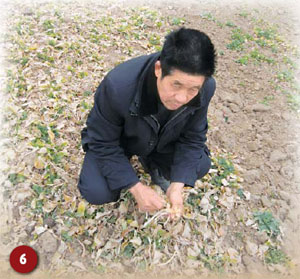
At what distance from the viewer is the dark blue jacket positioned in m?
1.90

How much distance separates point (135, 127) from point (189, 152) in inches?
18.4

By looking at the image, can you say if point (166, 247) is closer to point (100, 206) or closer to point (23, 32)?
point (100, 206)

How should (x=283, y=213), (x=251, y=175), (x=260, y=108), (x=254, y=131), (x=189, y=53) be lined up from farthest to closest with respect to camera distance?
(x=260, y=108) < (x=254, y=131) < (x=251, y=175) < (x=283, y=213) < (x=189, y=53)

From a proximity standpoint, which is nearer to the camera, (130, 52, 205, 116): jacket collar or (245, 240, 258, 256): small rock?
(130, 52, 205, 116): jacket collar

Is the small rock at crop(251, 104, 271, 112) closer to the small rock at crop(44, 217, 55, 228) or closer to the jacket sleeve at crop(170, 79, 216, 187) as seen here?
the jacket sleeve at crop(170, 79, 216, 187)

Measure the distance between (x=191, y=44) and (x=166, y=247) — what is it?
148 cm

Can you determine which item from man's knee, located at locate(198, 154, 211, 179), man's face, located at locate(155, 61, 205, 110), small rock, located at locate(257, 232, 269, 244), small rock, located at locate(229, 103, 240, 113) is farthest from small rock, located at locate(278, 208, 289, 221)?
man's face, located at locate(155, 61, 205, 110)

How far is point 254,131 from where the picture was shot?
→ 335 centimetres

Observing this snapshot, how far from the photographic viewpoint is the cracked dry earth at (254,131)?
2.56m

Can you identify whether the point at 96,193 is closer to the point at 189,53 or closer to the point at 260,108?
the point at 189,53

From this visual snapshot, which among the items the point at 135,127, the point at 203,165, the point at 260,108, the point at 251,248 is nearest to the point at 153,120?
the point at 135,127

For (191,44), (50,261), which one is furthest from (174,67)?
(50,261)

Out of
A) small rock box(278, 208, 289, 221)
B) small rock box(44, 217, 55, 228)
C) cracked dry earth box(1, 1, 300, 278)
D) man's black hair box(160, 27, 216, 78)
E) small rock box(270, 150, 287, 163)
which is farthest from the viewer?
small rock box(270, 150, 287, 163)

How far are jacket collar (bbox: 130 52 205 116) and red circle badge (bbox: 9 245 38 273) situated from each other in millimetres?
1223
